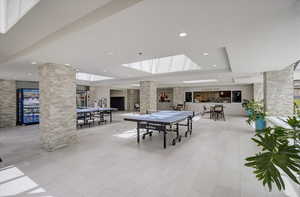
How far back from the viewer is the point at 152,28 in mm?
2191

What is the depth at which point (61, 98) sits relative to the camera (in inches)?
169

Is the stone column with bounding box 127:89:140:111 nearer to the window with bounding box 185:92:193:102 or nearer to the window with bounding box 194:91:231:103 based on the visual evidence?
the window with bounding box 185:92:193:102

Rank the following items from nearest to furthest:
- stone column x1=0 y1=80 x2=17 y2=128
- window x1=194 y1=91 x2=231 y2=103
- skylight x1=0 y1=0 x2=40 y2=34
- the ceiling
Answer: the ceiling, skylight x1=0 y1=0 x2=40 y2=34, stone column x1=0 y1=80 x2=17 y2=128, window x1=194 y1=91 x2=231 y2=103

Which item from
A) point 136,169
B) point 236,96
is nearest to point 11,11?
point 136,169

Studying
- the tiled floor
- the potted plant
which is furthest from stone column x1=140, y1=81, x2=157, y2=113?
the potted plant

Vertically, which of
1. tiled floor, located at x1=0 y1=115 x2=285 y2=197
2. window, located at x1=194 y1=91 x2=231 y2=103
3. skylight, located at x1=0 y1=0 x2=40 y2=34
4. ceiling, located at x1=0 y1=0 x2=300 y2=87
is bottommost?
tiled floor, located at x1=0 y1=115 x2=285 y2=197

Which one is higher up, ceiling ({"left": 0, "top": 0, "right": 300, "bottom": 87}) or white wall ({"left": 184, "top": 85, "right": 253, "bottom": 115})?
ceiling ({"left": 0, "top": 0, "right": 300, "bottom": 87})

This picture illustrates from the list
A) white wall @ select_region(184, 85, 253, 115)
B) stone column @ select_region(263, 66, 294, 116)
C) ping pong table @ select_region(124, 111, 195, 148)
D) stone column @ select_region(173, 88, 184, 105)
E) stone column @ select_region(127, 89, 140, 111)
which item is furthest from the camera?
stone column @ select_region(127, 89, 140, 111)

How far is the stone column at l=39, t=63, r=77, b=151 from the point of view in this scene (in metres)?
4.05

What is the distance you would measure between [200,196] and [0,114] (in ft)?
32.3

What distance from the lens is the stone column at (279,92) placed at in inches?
221

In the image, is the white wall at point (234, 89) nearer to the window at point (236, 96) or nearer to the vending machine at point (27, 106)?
the window at point (236, 96)

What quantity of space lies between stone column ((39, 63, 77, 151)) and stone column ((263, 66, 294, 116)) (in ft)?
24.8

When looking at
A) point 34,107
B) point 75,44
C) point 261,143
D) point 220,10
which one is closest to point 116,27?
point 75,44
